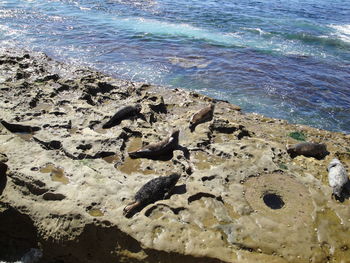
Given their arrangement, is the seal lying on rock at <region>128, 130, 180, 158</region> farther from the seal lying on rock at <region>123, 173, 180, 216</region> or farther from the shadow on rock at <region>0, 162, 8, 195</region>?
the shadow on rock at <region>0, 162, 8, 195</region>

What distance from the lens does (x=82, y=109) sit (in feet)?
25.4

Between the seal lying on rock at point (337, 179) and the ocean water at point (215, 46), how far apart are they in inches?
150

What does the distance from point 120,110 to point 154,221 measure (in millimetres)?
3570

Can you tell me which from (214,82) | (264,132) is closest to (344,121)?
(264,132)

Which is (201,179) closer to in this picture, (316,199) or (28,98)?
(316,199)

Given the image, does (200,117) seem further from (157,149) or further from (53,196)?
(53,196)

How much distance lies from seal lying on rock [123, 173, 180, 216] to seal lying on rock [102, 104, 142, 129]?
2652 mm

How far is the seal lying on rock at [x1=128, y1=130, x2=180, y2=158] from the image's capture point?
607 centimetres

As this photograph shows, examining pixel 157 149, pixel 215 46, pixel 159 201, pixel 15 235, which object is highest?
pixel 215 46

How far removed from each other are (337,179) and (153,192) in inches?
134

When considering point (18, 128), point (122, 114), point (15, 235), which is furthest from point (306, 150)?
point (18, 128)

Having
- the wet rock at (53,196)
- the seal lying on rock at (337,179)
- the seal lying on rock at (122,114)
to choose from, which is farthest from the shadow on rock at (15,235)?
the seal lying on rock at (337,179)

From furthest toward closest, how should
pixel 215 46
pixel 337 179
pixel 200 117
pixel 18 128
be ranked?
pixel 215 46 < pixel 200 117 < pixel 18 128 < pixel 337 179

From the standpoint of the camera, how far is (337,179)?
224 inches
